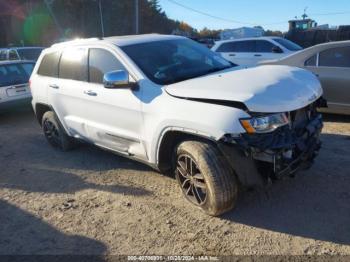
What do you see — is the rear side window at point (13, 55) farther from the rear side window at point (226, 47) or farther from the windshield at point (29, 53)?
the rear side window at point (226, 47)

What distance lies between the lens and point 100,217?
4.21m

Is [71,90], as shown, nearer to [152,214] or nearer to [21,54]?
[152,214]

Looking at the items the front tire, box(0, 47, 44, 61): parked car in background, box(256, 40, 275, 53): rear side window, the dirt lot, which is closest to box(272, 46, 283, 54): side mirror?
box(256, 40, 275, 53): rear side window

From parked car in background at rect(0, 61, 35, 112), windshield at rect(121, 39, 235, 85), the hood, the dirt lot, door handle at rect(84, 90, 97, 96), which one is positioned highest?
windshield at rect(121, 39, 235, 85)

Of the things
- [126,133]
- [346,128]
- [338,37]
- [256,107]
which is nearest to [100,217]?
[126,133]

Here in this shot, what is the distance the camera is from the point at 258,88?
3.68m

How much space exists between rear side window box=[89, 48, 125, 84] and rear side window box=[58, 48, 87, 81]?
0.18m

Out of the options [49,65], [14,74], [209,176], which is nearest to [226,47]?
[14,74]

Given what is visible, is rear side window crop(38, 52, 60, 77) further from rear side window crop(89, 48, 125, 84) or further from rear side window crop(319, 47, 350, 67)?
rear side window crop(319, 47, 350, 67)

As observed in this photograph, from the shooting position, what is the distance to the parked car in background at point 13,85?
9.20 meters

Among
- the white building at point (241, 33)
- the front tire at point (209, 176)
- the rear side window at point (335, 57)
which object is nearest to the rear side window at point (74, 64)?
the front tire at point (209, 176)

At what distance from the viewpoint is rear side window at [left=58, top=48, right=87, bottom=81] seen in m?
5.35

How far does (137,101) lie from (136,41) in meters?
1.00

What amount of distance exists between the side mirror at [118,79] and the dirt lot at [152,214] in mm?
1277
